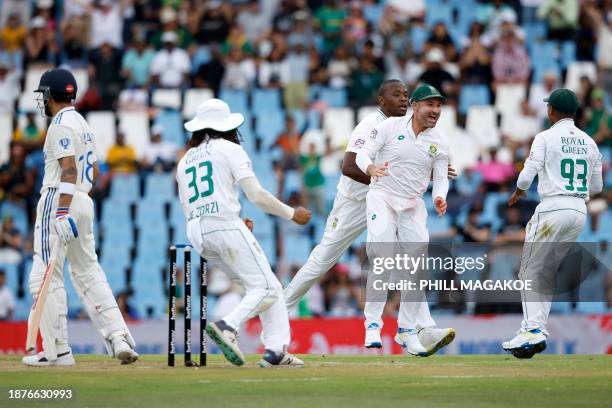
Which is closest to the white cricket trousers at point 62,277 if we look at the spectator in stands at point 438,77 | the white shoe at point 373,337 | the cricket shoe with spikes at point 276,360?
the cricket shoe with spikes at point 276,360

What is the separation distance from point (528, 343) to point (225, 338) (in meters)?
3.39

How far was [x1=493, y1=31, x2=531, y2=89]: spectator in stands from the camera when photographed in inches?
993

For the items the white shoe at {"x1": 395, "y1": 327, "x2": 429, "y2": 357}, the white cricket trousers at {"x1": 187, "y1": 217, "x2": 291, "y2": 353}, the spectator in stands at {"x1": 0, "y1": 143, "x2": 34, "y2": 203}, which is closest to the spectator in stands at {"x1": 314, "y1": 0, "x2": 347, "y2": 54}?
the spectator in stands at {"x1": 0, "y1": 143, "x2": 34, "y2": 203}

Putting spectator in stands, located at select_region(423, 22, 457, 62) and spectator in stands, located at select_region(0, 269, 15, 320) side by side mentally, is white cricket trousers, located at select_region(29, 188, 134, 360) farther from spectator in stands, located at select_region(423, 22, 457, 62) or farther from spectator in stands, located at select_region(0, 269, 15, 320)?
spectator in stands, located at select_region(423, 22, 457, 62)

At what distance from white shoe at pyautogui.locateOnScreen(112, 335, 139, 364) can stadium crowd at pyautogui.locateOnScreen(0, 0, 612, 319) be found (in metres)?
9.29

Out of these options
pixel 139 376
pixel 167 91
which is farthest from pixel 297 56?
pixel 139 376

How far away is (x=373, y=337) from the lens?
1259cm

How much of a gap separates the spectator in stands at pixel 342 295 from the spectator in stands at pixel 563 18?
8.55 meters

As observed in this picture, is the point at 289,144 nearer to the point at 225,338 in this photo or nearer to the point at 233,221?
the point at 233,221

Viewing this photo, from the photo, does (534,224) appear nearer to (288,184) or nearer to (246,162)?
(246,162)

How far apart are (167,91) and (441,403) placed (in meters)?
16.7

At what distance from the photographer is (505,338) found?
61.4 feet

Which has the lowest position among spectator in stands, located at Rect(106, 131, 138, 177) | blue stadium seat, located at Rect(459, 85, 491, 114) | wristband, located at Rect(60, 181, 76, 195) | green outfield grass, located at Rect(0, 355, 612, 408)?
green outfield grass, located at Rect(0, 355, 612, 408)

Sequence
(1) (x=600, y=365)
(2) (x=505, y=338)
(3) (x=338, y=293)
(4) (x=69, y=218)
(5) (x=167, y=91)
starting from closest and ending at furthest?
(4) (x=69, y=218) < (1) (x=600, y=365) < (2) (x=505, y=338) < (3) (x=338, y=293) < (5) (x=167, y=91)
